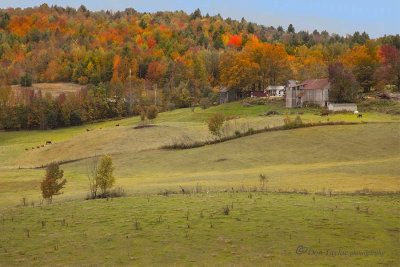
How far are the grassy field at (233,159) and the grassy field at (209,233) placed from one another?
775cm

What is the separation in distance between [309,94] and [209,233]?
297 feet

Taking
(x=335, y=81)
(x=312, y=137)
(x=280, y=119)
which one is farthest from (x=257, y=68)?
(x=312, y=137)

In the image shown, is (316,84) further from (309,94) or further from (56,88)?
(56,88)

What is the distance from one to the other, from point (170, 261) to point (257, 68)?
119m

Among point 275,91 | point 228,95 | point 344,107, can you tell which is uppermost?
point 275,91

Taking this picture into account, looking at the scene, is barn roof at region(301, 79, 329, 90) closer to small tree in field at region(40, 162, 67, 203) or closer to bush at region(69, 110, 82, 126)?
bush at region(69, 110, 82, 126)

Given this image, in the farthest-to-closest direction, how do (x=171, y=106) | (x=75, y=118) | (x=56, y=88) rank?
1. (x=56, y=88)
2. (x=171, y=106)
3. (x=75, y=118)

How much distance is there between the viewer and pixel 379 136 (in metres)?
61.3

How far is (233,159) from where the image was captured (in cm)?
5697

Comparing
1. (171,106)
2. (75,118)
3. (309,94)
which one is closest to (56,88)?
(75,118)

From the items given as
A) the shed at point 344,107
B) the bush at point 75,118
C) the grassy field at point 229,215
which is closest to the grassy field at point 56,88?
the bush at point 75,118

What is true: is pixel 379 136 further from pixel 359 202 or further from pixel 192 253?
pixel 192 253

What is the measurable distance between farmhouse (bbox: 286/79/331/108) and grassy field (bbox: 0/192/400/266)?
75515 mm

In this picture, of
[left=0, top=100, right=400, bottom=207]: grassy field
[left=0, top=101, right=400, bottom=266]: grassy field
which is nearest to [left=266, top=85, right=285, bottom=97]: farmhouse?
[left=0, top=100, right=400, bottom=207]: grassy field
